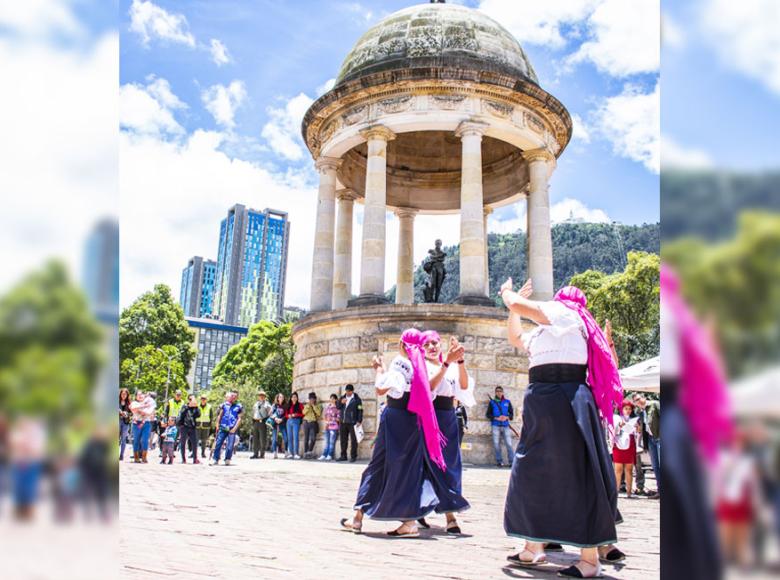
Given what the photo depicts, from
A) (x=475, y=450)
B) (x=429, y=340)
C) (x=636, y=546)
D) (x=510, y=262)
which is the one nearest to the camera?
(x=636, y=546)

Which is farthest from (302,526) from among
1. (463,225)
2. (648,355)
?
(648,355)

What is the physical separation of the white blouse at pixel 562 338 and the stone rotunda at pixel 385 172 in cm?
1289

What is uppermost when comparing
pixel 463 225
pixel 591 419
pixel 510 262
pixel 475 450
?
pixel 510 262

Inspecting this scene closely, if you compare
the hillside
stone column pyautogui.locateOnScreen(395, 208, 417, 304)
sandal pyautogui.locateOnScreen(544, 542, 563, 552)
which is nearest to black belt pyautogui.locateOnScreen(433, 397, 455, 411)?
sandal pyautogui.locateOnScreen(544, 542, 563, 552)

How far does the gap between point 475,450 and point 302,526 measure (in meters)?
11.6

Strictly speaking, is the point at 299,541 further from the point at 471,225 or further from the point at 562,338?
the point at 471,225

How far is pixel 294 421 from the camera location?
19.5 m

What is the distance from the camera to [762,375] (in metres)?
Result: 0.80

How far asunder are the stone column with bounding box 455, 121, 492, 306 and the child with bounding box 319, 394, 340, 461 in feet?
15.6

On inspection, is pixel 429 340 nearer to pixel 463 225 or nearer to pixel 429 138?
pixel 463 225

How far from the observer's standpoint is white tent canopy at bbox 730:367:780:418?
78cm

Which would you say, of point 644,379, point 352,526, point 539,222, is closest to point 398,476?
point 352,526

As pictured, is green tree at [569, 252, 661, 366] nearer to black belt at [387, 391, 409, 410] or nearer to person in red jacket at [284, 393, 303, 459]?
person in red jacket at [284, 393, 303, 459]

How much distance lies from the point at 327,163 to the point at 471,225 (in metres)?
5.93
